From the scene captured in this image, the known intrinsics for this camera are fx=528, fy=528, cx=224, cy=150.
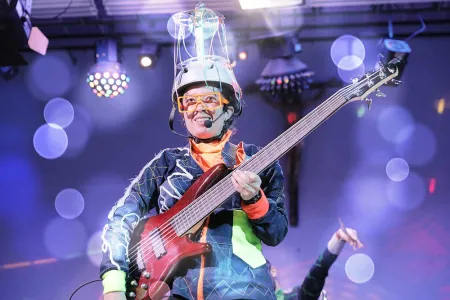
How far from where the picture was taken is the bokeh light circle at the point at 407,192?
498 centimetres

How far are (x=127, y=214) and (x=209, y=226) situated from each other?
36 centimetres

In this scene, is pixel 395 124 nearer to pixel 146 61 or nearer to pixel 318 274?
pixel 318 274

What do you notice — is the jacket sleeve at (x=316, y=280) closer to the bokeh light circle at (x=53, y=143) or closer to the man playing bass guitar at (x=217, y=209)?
the man playing bass guitar at (x=217, y=209)

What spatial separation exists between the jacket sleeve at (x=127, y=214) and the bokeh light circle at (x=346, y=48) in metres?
3.29

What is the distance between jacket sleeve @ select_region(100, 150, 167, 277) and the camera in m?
2.09

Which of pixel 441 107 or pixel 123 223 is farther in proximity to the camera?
pixel 441 107

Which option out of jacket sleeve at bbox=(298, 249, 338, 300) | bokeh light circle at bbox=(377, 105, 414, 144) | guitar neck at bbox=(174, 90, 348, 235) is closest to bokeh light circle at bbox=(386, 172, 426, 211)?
bokeh light circle at bbox=(377, 105, 414, 144)

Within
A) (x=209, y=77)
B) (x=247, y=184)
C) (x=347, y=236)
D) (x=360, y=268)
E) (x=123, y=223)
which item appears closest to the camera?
(x=247, y=184)

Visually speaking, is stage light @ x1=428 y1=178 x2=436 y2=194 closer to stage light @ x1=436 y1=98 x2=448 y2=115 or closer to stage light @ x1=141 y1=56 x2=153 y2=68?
stage light @ x1=436 y1=98 x2=448 y2=115

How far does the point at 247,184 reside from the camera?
194 cm

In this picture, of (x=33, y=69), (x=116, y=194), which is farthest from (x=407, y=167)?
(x=33, y=69)

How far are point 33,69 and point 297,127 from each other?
4155 millimetres

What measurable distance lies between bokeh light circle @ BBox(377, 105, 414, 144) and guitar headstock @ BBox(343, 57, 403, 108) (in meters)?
2.75

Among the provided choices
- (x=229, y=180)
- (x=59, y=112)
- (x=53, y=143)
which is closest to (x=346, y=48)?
(x=59, y=112)
